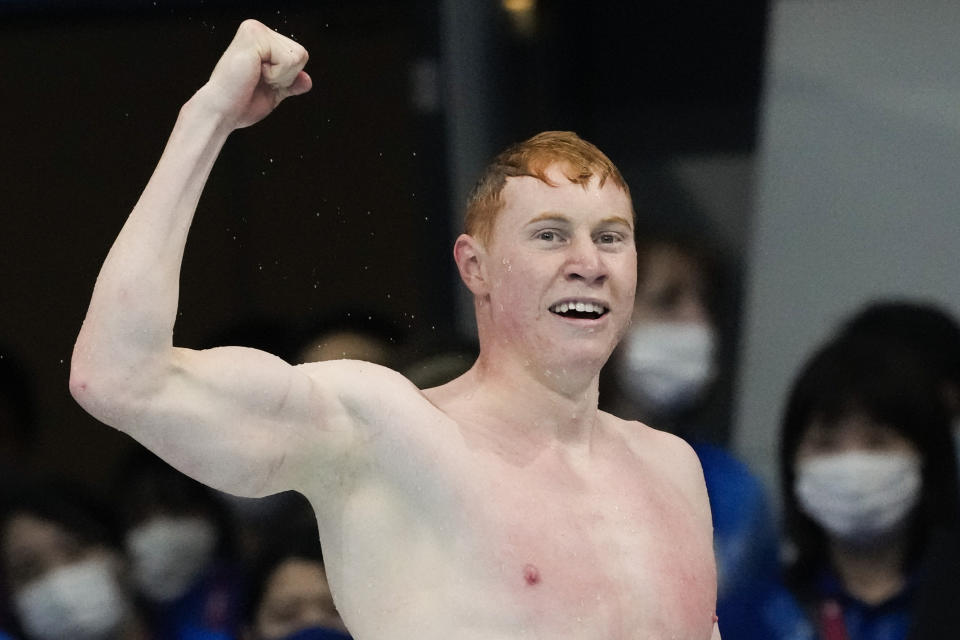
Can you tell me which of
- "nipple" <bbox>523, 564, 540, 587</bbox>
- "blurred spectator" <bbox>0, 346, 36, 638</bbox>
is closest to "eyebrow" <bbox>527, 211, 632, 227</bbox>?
"nipple" <bbox>523, 564, 540, 587</bbox>

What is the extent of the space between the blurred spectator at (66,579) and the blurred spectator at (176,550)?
0.04 metres

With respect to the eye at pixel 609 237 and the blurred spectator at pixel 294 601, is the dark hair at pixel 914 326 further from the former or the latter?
the eye at pixel 609 237

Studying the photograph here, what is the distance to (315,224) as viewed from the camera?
9.14ft

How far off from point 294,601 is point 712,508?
0.67m

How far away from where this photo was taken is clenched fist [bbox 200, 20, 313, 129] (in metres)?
1.50

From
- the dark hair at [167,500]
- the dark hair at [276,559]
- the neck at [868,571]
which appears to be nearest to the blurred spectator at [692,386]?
the neck at [868,571]

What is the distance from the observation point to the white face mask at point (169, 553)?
108 inches

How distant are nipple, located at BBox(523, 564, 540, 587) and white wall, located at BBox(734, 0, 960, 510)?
1.32 meters

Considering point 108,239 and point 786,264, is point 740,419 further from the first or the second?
point 108,239

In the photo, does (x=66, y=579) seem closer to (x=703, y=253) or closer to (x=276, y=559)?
(x=276, y=559)

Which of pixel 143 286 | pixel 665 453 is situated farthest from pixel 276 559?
pixel 143 286

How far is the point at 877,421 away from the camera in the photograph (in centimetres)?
263

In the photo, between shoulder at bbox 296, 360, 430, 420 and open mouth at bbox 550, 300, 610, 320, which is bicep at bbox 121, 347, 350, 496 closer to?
shoulder at bbox 296, 360, 430, 420

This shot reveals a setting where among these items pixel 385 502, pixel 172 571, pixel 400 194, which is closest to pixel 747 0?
pixel 400 194
